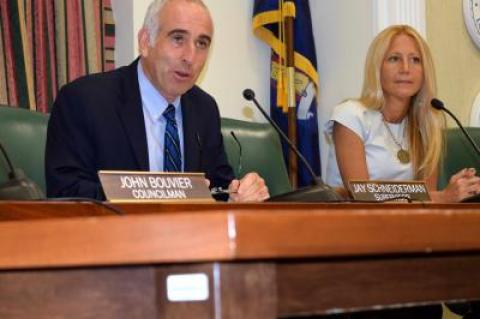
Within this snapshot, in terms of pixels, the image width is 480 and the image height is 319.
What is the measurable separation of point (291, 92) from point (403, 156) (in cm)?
90

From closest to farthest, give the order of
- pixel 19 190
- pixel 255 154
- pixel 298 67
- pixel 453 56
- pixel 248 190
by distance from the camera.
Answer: pixel 19 190
pixel 248 190
pixel 255 154
pixel 298 67
pixel 453 56

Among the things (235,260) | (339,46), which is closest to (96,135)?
(235,260)

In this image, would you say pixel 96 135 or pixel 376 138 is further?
pixel 376 138

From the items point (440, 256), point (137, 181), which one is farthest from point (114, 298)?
point (137, 181)

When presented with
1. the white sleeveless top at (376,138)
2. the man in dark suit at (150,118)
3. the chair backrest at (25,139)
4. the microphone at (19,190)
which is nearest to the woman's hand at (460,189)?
the white sleeveless top at (376,138)

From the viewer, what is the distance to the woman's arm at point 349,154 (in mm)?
3059

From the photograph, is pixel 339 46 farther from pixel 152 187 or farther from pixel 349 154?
pixel 152 187

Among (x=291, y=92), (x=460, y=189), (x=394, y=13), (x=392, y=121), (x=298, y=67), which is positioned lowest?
(x=460, y=189)

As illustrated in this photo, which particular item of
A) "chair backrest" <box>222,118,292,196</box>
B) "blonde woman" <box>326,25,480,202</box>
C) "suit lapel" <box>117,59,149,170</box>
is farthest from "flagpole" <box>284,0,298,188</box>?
"suit lapel" <box>117,59,149,170</box>

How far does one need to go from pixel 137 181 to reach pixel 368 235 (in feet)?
2.44

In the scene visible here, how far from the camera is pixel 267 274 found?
754 mm

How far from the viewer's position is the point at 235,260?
72cm

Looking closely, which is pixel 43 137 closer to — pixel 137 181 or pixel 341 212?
pixel 137 181

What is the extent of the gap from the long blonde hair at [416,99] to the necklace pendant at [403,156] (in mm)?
19
